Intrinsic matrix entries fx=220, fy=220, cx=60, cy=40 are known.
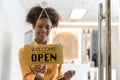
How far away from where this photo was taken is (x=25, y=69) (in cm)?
125

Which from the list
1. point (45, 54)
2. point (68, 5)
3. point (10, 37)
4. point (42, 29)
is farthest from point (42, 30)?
point (68, 5)

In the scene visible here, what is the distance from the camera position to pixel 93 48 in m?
6.14

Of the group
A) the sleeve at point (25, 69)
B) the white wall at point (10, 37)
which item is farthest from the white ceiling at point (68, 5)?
the sleeve at point (25, 69)

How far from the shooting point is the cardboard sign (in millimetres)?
1197

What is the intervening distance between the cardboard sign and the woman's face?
6cm

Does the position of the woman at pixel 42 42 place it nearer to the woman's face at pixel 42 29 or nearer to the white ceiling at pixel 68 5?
the woman's face at pixel 42 29

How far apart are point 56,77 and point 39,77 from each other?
10cm

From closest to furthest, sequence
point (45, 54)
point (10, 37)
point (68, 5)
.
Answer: point (45, 54)
point (10, 37)
point (68, 5)

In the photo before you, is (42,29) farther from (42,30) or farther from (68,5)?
(68,5)

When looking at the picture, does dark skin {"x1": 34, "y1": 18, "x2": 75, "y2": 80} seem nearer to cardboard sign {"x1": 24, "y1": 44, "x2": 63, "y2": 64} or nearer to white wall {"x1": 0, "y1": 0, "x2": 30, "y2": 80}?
cardboard sign {"x1": 24, "y1": 44, "x2": 63, "y2": 64}

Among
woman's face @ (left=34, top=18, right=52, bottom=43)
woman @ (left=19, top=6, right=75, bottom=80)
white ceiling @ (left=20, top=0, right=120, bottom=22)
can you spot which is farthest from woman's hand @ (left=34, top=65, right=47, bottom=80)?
white ceiling @ (left=20, top=0, right=120, bottom=22)

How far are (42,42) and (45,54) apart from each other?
81mm

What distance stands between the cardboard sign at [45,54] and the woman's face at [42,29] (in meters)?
0.06

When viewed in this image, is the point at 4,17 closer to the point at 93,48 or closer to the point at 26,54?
the point at 26,54
